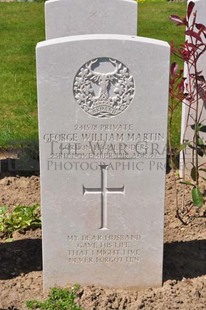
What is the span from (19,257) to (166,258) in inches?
38.7

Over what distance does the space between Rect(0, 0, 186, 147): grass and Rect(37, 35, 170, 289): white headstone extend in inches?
95.4

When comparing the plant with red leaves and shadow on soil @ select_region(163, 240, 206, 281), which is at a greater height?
the plant with red leaves

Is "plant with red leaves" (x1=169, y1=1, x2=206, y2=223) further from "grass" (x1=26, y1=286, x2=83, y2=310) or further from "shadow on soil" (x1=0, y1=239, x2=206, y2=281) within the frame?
"grass" (x1=26, y1=286, x2=83, y2=310)

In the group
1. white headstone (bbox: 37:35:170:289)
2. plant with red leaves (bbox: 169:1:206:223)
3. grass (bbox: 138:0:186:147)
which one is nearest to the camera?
white headstone (bbox: 37:35:170:289)

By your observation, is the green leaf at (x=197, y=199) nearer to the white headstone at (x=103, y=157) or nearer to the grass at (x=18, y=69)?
the white headstone at (x=103, y=157)

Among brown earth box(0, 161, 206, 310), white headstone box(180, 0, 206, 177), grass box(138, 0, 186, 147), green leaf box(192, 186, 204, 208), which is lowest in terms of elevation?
brown earth box(0, 161, 206, 310)

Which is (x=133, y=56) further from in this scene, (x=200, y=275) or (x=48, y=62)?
(x=200, y=275)

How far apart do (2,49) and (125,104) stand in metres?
6.79

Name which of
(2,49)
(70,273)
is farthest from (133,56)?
(2,49)

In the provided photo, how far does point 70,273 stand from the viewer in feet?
12.3

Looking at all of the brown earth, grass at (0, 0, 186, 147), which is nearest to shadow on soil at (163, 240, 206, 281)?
the brown earth

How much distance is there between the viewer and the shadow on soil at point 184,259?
3928 mm

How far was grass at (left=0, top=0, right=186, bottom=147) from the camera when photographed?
21.3ft

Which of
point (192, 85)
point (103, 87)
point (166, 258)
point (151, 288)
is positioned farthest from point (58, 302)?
point (192, 85)
